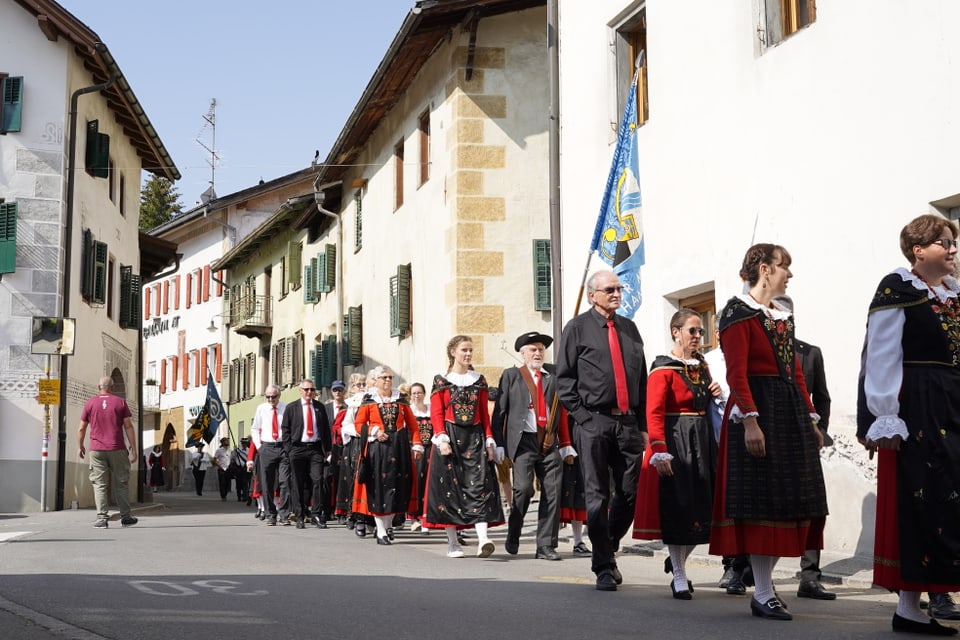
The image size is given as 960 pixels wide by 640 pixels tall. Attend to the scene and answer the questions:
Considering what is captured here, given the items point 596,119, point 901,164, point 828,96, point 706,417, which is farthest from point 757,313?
point 596,119

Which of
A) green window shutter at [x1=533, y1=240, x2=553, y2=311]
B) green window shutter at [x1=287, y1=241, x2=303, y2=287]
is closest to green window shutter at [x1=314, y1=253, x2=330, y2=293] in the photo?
green window shutter at [x1=287, y1=241, x2=303, y2=287]

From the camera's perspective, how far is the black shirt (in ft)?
27.5

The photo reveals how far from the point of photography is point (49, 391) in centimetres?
2364

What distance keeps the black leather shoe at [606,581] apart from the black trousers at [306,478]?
943 cm

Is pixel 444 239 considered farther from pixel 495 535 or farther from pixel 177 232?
pixel 177 232

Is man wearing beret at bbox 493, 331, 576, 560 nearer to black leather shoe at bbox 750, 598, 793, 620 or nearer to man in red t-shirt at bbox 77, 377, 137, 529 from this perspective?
black leather shoe at bbox 750, 598, 793, 620

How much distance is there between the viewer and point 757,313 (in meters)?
6.98

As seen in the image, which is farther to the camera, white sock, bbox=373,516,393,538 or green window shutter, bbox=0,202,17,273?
green window shutter, bbox=0,202,17,273

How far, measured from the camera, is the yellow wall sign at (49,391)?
23.6 m

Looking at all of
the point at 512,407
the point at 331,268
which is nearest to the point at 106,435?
Result: the point at 512,407

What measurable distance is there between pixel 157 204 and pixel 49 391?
48.6 m

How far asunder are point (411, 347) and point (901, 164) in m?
16.4

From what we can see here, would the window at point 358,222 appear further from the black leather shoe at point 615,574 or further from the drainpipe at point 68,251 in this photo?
the black leather shoe at point 615,574

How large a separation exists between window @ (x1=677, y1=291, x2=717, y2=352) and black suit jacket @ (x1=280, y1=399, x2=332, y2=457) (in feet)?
18.4
